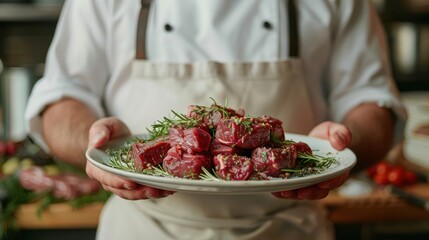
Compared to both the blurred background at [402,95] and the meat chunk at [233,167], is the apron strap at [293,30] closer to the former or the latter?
the meat chunk at [233,167]

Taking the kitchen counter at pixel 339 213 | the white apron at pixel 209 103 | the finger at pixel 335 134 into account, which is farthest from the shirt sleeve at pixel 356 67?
the kitchen counter at pixel 339 213

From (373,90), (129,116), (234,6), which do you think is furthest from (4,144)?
(373,90)

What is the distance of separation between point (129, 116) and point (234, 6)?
40 centimetres

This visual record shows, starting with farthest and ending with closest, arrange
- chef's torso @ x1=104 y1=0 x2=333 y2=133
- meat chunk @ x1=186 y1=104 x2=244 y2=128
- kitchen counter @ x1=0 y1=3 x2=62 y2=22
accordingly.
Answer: kitchen counter @ x1=0 y1=3 x2=62 y2=22 < chef's torso @ x1=104 y1=0 x2=333 y2=133 < meat chunk @ x1=186 y1=104 x2=244 y2=128

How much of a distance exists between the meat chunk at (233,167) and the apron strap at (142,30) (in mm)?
594

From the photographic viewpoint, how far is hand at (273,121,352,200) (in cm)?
117

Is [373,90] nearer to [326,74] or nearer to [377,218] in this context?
[326,74]

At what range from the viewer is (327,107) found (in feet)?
5.85

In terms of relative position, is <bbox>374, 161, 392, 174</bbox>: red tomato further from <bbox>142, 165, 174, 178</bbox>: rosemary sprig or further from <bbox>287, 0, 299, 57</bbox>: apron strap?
<bbox>142, 165, 174, 178</bbox>: rosemary sprig

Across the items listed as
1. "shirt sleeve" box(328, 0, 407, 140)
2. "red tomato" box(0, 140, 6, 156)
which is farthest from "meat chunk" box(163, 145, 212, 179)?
"red tomato" box(0, 140, 6, 156)

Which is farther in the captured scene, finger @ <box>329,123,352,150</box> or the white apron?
the white apron

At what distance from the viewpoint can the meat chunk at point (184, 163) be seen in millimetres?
1096

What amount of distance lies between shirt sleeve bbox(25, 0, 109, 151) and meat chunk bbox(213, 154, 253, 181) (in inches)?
25.1

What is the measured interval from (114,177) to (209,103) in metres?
0.45
